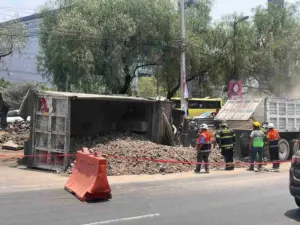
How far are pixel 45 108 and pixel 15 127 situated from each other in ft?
36.7

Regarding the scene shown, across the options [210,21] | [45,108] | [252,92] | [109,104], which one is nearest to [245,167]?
[109,104]

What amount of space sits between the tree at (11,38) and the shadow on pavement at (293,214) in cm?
2275

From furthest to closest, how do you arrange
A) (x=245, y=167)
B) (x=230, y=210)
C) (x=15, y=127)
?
(x=15, y=127) < (x=245, y=167) < (x=230, y=210)

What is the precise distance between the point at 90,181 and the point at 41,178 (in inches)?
136

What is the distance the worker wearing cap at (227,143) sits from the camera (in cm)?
1396

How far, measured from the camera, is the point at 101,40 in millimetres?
25609

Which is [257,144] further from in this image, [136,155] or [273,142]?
[136,155]

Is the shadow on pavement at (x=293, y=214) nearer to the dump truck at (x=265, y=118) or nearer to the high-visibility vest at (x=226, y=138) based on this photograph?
the high-visibility vest at (x=226, y=138)

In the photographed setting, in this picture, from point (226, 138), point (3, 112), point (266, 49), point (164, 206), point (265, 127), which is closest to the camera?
point (164, 206)

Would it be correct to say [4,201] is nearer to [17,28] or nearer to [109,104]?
[109,104]

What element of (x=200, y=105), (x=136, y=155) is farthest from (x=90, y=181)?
(x=200, y=105)

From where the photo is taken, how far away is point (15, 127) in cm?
2416

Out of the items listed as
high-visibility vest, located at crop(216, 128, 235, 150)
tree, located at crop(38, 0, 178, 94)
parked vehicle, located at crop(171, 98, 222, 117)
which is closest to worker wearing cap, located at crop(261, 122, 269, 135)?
high-visibility vest, located at crop(216, 128, 235, 150)

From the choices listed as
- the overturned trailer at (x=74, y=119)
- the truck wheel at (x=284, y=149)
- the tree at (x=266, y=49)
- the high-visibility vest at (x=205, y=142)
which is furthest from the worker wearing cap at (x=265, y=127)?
the tree at (x=266, y=49)
